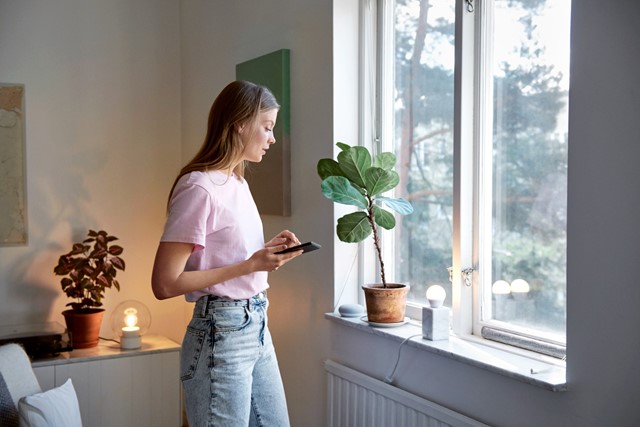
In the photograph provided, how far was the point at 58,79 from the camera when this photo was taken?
405 cm

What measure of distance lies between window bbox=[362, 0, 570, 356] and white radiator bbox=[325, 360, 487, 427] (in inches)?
11.5

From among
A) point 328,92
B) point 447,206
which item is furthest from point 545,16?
point 328,92

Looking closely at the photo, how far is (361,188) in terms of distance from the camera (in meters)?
2.65

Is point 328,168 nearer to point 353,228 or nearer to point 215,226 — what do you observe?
point 353,228

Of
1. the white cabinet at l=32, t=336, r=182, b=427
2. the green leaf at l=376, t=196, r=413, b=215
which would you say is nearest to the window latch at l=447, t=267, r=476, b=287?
the green leaf at l=376, t=196, r=413, b=215

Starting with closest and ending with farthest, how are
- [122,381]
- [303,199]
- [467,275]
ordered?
[467,275] → [303,199] → [122,381]

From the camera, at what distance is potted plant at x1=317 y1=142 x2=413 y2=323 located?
259 cm

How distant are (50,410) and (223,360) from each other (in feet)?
2.24

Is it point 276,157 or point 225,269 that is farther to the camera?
point 276,157

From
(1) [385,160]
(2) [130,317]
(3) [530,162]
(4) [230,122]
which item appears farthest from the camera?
(2) [130,317]

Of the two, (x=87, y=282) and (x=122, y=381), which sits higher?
(x=87, y=282)

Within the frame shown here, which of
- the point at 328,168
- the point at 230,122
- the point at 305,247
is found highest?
the point at 230,122

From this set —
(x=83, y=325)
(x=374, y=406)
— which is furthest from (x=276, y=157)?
(x=83, y=325)

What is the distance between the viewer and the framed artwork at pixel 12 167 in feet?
12.8
